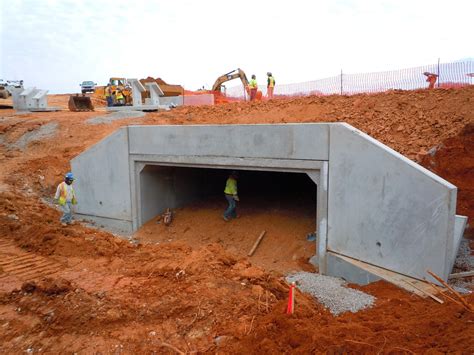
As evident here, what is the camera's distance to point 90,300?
5.89 meters

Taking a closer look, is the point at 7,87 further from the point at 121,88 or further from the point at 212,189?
the point at 212,189

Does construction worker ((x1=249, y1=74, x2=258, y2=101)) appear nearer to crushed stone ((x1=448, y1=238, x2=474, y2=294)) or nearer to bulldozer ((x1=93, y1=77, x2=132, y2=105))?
bulldozer ((x1=93, y1=77, x2=132, y2=105))

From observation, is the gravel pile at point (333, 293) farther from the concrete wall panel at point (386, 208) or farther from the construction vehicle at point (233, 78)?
the construction vehicle at point (233, 78)

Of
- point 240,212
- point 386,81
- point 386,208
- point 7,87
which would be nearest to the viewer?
point 386,208

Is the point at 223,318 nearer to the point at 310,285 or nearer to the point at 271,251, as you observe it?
the point at 310,285

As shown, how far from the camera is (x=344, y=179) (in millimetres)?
7590

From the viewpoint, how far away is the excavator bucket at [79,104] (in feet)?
73.6

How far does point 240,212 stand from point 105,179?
4186 millimetres

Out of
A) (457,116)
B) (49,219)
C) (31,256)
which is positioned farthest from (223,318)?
(457,116)

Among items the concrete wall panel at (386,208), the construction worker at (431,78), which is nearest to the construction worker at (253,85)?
the construction worker at (431,78)

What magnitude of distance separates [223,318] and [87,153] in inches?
334

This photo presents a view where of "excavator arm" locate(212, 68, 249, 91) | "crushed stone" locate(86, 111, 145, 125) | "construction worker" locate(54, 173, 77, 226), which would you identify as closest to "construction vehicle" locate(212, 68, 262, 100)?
"excavator arm" locate(212, 68, 249, 91)

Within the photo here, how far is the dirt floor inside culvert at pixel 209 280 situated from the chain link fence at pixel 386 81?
4.37m

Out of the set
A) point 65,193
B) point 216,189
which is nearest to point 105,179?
point 65,193
